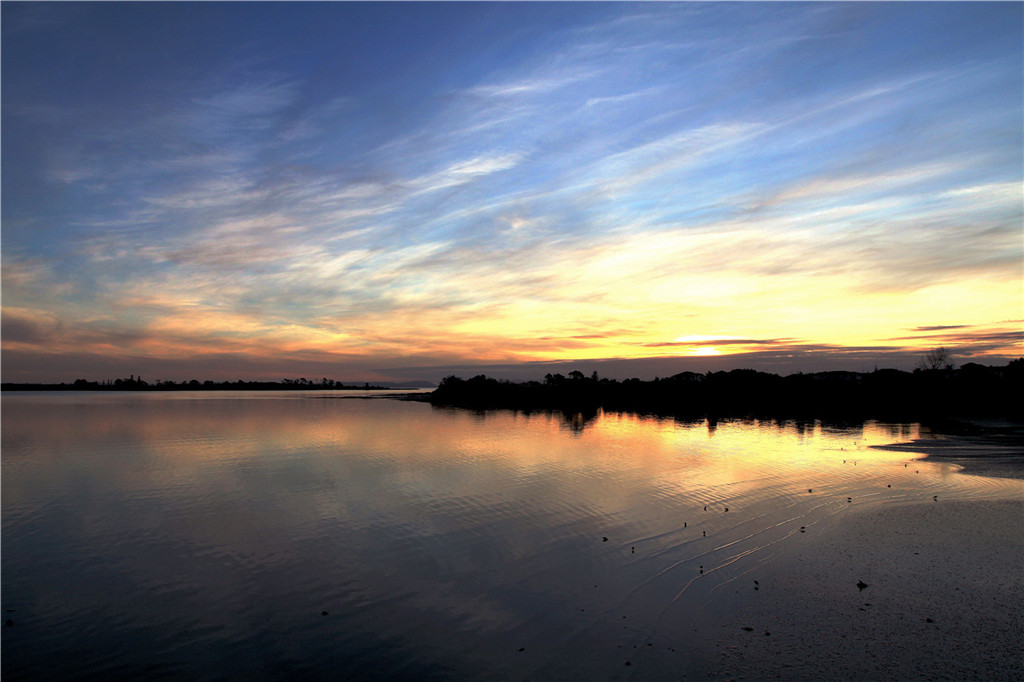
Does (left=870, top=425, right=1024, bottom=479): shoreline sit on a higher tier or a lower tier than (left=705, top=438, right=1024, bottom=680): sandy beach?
higher

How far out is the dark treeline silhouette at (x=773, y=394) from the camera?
7588 centimetres

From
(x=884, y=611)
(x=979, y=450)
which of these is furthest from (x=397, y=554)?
(x=979, y=450)

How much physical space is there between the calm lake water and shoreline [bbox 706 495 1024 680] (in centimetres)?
96

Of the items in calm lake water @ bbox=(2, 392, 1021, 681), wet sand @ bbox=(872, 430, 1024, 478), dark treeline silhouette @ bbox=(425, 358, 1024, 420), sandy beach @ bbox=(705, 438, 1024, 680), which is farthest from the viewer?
dark treeline silhouette @ bbox=(425, 358, 1024, 420)

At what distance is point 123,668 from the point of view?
9836 millimetres

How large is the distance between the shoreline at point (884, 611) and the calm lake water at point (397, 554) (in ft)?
3.16

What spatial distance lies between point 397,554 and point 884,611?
12605 millimetres

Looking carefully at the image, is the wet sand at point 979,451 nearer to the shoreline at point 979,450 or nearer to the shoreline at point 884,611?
the shoreline at point 979,450

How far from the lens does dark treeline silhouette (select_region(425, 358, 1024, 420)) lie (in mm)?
75875

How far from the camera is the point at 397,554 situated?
52.4 feet

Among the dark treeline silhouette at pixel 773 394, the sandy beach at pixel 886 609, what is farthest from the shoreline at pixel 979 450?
the dark treeline silhouette at pixel 773 394

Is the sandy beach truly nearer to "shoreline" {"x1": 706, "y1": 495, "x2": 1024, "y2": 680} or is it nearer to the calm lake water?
"shoreline" {"x1": 706, "y1": 495, "x2": 1024, "y2": 680}

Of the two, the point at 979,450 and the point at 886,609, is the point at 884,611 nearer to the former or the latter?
the point at 886,609

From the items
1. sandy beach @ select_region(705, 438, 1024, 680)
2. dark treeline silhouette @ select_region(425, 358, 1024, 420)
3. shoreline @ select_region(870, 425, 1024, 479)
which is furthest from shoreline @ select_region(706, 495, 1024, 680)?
dark treeline silhouette @ select_region(425, 358, 1024, 420)
